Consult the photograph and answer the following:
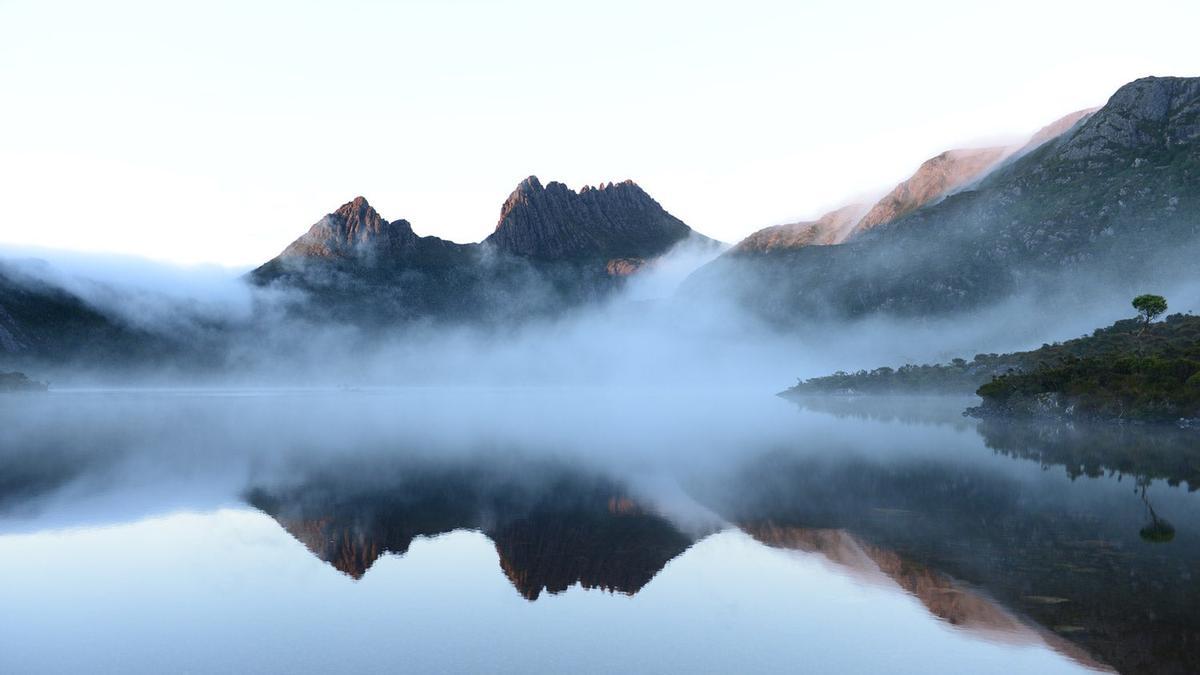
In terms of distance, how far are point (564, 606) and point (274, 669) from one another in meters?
7.34

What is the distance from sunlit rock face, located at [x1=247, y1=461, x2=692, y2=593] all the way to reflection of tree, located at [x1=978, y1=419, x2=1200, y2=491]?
29315mm

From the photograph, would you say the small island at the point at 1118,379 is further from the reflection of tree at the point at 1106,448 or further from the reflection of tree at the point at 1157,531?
the reflection of tree at the point at 1157,531

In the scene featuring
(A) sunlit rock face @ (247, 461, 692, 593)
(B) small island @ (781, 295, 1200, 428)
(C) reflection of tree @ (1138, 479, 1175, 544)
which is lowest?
(B) small island @ (781, 295, 1200, 428)

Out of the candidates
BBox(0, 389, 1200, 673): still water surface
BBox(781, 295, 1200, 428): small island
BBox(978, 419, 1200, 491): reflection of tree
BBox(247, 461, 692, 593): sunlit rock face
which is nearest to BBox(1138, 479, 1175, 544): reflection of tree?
BBox(0, 389, 1200, 673): still water surface

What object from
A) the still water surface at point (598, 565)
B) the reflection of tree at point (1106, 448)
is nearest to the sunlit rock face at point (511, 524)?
the still water surface at point (598, 565)

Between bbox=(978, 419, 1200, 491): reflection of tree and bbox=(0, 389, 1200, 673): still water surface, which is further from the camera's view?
bbox=(978, 419, 1200, 491): reflection of tree

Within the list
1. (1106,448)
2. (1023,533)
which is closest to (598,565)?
(1023,533)

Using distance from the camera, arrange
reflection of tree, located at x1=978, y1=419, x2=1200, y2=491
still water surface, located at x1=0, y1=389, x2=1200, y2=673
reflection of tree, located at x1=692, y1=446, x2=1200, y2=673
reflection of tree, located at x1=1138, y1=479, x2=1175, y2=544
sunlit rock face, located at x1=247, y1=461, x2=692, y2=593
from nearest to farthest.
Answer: still water surface, located at x1=0, y1=389, x2=1200, y2=673, reflection of tree, located at x1=692, y1=446, x2=1200, y2=673, sunlit rock face, located at x1=247, y1=461, x2=692, y2=593, reflection of tree, located at x1=1138, y1=479, x2=1175, y2=544, reflection of tree, located at x1=978, y1=419, x2=1200, y2=491

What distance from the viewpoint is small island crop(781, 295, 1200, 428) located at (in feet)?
288

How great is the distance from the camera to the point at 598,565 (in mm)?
25484

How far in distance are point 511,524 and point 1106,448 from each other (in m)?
52.2

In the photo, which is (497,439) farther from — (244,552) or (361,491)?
(244,552)

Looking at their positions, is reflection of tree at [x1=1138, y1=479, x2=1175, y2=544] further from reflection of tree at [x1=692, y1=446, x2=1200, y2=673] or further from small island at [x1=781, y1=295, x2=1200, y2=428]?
small island at [x1=781, y1=295, x2=1200, y2=428]

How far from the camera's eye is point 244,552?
27359mm
